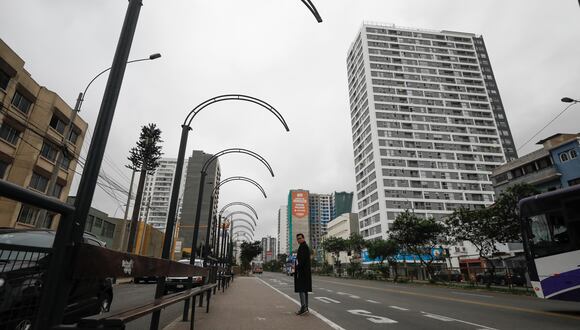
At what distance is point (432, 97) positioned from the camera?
85.8 meters

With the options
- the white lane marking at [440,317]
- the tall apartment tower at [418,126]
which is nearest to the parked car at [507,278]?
the white lane marking at [440,317]

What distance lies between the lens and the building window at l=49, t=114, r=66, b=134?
91.7 feet

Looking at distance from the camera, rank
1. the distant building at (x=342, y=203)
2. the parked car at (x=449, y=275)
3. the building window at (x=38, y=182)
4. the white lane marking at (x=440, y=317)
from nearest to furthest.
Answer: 1. the white lane marking at (x=440, y=317)
2. the building window at (x=38, y=182)
3. the parked car at (x=449, y=275)
4. the distant building at (x=342, y=203)

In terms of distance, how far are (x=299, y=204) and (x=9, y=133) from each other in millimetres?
130204

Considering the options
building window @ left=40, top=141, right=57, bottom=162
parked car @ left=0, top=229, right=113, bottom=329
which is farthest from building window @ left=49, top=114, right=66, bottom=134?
parked car @ left=0, top=229, right=113, bottom=329

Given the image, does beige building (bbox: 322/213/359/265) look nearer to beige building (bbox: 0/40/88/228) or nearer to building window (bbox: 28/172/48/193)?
building window (bbox: 28/172/48/193)

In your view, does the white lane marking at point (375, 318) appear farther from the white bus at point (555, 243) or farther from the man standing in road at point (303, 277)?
the white bus at point (555, 243)

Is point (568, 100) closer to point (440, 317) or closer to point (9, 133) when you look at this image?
point (440, 317)

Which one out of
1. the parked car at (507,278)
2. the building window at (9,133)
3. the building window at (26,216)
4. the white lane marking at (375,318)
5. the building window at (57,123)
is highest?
the building window at (57,123)

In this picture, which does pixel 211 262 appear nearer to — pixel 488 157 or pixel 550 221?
pixel 550 221

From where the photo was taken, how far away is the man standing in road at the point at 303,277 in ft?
27.3

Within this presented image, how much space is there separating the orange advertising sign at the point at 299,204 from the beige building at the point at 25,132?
12170cm

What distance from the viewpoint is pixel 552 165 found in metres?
34.5

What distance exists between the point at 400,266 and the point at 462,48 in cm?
7355
